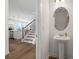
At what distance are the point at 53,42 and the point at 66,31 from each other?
2.11 ft

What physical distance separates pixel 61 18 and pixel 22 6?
4670 millimetres

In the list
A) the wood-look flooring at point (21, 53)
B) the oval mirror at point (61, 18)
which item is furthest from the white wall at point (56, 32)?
the wood-look flooring at point (21, 53)

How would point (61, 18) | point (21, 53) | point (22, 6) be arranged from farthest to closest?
point (22, 6) → point (21, 53) → point (61, 18)

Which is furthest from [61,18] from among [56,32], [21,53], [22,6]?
[22,6]

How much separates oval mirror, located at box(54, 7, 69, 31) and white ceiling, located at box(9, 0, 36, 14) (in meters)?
3.22

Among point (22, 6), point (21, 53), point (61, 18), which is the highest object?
point (22, 6)

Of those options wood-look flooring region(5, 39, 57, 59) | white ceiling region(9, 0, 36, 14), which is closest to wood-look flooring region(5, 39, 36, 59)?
wood-look flooring region(5, 39, 57, 59)

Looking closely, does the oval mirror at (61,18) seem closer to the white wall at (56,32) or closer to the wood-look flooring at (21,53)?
the white wall at (56,32)

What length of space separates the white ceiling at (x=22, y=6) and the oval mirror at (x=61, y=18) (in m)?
3.22

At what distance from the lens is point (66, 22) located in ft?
11.3

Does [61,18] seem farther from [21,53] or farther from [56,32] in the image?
[21,53]

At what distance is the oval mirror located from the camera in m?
3.43

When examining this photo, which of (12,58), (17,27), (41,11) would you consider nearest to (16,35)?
(17,27)

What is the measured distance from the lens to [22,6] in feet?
24.6
